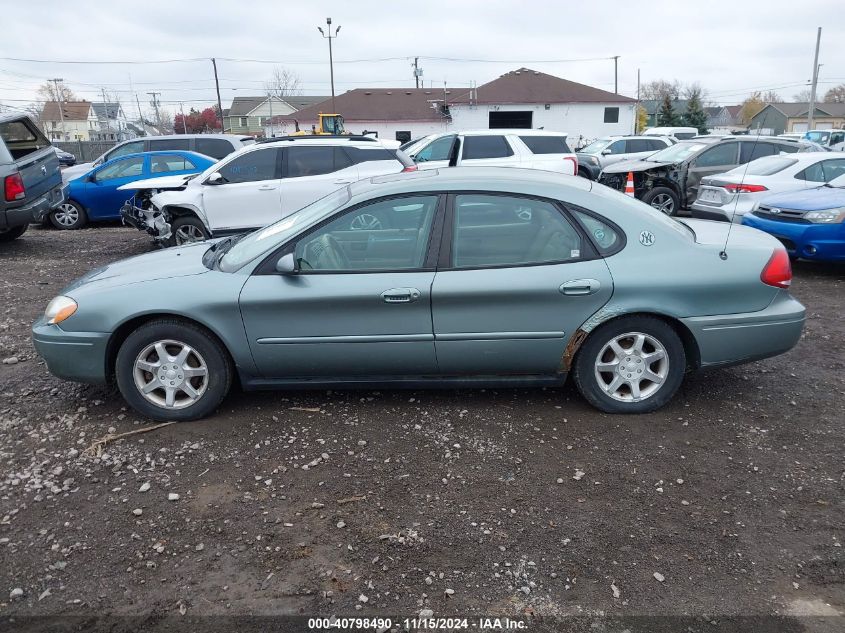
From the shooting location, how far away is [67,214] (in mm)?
12586

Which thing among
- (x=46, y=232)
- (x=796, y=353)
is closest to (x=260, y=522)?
(x=796, y=353)

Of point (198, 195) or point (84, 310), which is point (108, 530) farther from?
point (198, 195)

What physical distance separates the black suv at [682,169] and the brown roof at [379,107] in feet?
116

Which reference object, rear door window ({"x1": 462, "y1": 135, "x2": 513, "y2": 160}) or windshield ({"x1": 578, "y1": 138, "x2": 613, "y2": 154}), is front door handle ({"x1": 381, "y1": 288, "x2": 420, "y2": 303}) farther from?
windshield ({"x1": 578, "y1": 138, "x2": 613, "y2": 154})

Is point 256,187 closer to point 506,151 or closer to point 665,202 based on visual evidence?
point 506,151

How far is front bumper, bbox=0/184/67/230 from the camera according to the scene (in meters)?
9.56

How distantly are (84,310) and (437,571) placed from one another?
2.76 m

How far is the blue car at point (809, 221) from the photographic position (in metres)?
7.66

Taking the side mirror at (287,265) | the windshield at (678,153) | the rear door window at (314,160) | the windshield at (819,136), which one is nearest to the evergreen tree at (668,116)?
the windshield at (819,136)

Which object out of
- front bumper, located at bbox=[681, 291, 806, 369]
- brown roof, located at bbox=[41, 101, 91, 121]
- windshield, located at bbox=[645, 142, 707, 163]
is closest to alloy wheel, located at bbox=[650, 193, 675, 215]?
windshield, located at bbox=[645, 142, 707, 163]

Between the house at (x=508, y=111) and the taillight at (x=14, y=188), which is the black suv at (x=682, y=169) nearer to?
the taillight at (x=14, y=188)

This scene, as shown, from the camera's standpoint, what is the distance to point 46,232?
486 inches

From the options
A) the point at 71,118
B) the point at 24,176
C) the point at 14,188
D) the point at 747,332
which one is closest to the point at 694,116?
the point at 24,176

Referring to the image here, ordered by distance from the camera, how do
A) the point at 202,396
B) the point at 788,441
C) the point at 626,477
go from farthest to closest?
the point at 202,396, the point at 788,441, the point at 626,477
